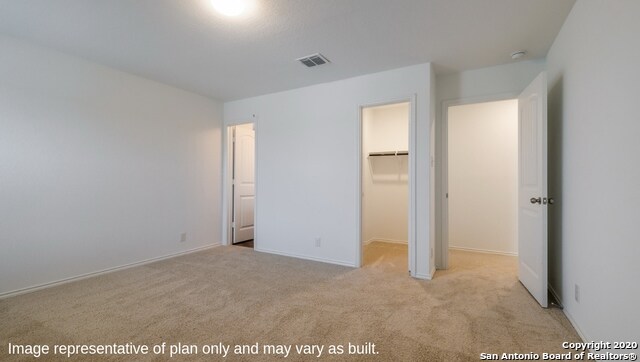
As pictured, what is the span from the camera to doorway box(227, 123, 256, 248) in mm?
4836

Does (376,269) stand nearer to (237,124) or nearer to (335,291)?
(335,291)

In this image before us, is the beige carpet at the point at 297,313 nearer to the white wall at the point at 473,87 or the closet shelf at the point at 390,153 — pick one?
the white wall at the point at 473,87

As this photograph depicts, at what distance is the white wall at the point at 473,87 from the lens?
3098 mm

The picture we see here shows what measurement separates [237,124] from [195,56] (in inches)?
67.2

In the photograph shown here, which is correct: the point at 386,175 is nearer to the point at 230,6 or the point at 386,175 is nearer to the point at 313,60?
the point at 313,60

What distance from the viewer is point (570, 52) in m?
2.21

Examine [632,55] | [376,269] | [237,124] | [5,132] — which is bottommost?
[376,269]

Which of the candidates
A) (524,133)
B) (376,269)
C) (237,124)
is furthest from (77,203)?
(524,133)

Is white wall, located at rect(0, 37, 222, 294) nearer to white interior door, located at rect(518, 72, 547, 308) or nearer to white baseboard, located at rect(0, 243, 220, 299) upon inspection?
white baseboard, located at rect(0, 243, 220, 299)

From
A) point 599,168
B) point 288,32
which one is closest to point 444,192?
point 599,168

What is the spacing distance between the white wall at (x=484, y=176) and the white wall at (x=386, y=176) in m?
0.80

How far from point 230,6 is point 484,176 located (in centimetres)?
416

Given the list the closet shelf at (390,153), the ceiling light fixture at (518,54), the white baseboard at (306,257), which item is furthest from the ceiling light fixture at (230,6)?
the closet shelf at (390,153)

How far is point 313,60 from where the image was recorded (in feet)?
10.2
